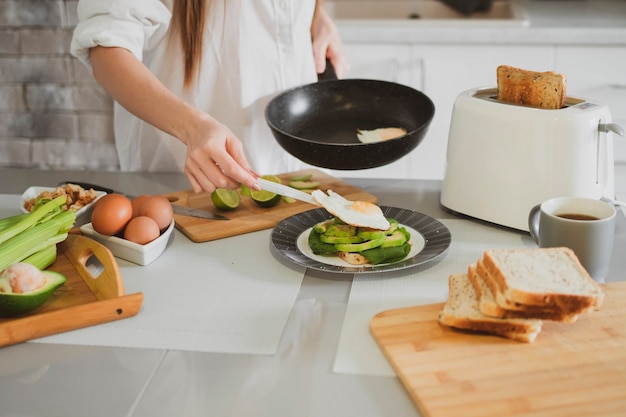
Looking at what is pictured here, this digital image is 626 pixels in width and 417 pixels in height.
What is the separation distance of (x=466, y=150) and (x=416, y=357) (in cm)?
54

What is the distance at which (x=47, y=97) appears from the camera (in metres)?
2.42

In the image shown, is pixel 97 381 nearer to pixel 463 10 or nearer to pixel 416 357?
pixel 416 357

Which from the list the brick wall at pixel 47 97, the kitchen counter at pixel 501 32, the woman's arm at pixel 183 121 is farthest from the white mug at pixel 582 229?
the brick wall at pixel 47 97

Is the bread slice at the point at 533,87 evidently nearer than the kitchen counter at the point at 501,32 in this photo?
Yes

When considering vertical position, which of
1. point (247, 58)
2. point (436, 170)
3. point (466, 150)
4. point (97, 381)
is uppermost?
point (247, 58)

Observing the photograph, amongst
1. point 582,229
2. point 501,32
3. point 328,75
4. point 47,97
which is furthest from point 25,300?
point 501,32

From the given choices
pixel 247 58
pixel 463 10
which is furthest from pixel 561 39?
pixel 247 58

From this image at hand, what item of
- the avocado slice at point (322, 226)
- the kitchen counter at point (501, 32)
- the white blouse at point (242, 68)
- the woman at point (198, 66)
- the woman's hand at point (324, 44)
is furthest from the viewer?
the kitchen counter at point (501, 32)

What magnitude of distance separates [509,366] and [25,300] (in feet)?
1.98

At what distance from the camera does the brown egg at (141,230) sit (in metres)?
1.17

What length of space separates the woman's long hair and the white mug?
826 millimetres

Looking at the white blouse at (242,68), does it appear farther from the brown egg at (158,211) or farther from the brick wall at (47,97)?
the brick wall at (47,97)

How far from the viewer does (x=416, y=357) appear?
878mm

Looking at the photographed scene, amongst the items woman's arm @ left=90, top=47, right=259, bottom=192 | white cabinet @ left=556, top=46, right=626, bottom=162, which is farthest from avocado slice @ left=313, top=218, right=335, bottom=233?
white cabinet @ left=556, top=46, right=626, bottom=162
